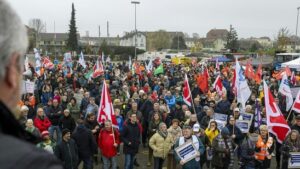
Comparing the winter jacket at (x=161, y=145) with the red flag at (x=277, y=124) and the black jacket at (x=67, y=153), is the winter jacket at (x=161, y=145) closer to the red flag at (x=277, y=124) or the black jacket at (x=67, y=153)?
the black jacket at (x=67, y=153)

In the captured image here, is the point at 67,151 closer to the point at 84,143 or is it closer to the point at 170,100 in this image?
the point at 84,143

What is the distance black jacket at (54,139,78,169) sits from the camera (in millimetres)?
8469

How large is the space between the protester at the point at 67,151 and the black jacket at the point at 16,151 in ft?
25.5

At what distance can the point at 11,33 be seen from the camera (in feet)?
2.97

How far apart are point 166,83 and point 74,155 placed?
13.7 m

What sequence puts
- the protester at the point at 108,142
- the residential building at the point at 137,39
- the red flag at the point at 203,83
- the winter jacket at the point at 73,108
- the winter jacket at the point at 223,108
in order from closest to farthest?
the protester at the point at 108,142 → the winter jacket at the point at 223,108 → the winter jacket at the point at 73,108 → the red flag at the point at 203,83 → the residential building at the point at 137,39

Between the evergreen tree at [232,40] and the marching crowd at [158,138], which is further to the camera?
the evergreen tree at [232,40]

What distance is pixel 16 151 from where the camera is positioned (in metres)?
0.79

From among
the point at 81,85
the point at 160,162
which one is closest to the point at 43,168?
the point at 160,162

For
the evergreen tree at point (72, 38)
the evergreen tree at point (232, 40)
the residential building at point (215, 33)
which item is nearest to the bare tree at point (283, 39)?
the evergreen tree at point (232, 40)

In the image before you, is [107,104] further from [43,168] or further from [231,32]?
[231,32]

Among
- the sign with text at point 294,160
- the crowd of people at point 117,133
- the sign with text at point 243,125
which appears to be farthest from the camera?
the sign with text at point 243,125

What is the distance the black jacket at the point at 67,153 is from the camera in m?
8.47

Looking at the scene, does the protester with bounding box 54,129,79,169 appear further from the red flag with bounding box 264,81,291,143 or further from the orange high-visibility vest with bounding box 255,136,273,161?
the red flag with bounding box 264,81,291,143
